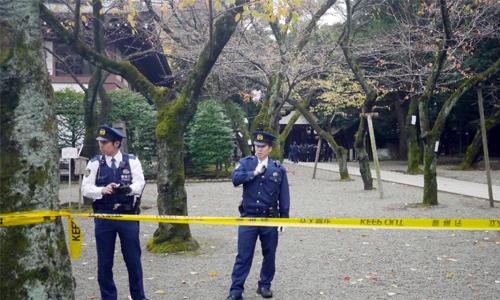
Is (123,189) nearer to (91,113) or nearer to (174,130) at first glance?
(174,130)

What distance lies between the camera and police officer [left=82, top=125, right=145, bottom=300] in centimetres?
507

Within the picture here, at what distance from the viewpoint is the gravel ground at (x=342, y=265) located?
230 inches

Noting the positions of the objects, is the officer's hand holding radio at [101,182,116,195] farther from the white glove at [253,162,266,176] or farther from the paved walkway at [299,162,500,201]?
the paved walkway at [299,162,500,201]

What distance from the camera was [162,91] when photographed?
8.27 m

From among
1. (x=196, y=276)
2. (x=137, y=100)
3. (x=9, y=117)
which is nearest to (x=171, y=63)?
(x=137, y=100)

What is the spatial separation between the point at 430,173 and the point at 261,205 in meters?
8.07

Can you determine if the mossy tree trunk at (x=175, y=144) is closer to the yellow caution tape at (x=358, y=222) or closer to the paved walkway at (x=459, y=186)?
the yellow caution tape at (x=358, y=222)

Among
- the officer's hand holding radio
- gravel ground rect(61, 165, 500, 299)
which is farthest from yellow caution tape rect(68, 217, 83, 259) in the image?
gravel ground rect(61, 165, 500, 299)

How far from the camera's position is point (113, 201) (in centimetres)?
514

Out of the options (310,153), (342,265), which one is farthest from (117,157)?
(310,153)

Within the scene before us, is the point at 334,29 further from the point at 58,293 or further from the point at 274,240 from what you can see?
the point at 58,293

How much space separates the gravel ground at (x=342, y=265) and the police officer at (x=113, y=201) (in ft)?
2.54

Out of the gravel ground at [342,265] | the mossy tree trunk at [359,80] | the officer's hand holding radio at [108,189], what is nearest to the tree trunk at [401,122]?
the mossy tree trunk at [359,80]

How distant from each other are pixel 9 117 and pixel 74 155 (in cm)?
1052
